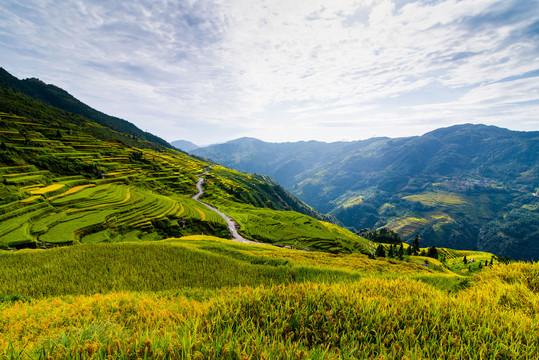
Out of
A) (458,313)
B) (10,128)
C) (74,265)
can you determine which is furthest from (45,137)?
(458,313)

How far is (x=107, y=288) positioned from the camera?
31.7 ft

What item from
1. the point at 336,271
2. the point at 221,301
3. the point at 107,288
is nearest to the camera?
the point at 221,301

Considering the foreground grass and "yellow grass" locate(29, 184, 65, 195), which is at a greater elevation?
the foreground grass

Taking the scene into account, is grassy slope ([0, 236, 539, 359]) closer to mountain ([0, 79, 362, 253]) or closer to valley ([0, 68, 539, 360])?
valley ([0, 68, 539, 360])

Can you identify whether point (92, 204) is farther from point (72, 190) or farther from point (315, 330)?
point (315, 330)

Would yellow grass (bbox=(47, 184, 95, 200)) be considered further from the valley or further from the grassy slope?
the grassy slope

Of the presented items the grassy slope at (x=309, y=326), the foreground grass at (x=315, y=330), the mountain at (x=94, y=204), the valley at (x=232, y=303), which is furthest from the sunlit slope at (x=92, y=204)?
the foreground grass at (x=315, y=330)

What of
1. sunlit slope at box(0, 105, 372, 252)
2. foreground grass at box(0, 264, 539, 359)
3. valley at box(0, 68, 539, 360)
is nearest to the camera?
foreground grass at box(0, 264, 539, 359)

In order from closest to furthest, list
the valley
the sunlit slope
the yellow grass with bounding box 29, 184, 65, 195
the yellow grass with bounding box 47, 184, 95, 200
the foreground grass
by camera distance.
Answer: the foreground grass < the valley < the sunlit slope < the yellow grass with bounding box 29, 184, 65, 195 < the yellow grass with bounding box 47, 184, 95, 200

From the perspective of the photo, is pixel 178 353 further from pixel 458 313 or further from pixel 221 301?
pixel 458 313

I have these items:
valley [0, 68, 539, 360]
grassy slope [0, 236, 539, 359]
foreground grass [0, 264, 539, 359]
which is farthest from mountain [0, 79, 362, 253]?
foreground grass [0, 264, 539, 359]

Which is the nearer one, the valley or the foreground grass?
the foreground grass

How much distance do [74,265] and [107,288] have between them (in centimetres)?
454

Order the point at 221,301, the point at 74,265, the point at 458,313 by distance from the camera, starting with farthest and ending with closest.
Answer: the point at 74,265 < the point at 221,301 < the point at 458,313
